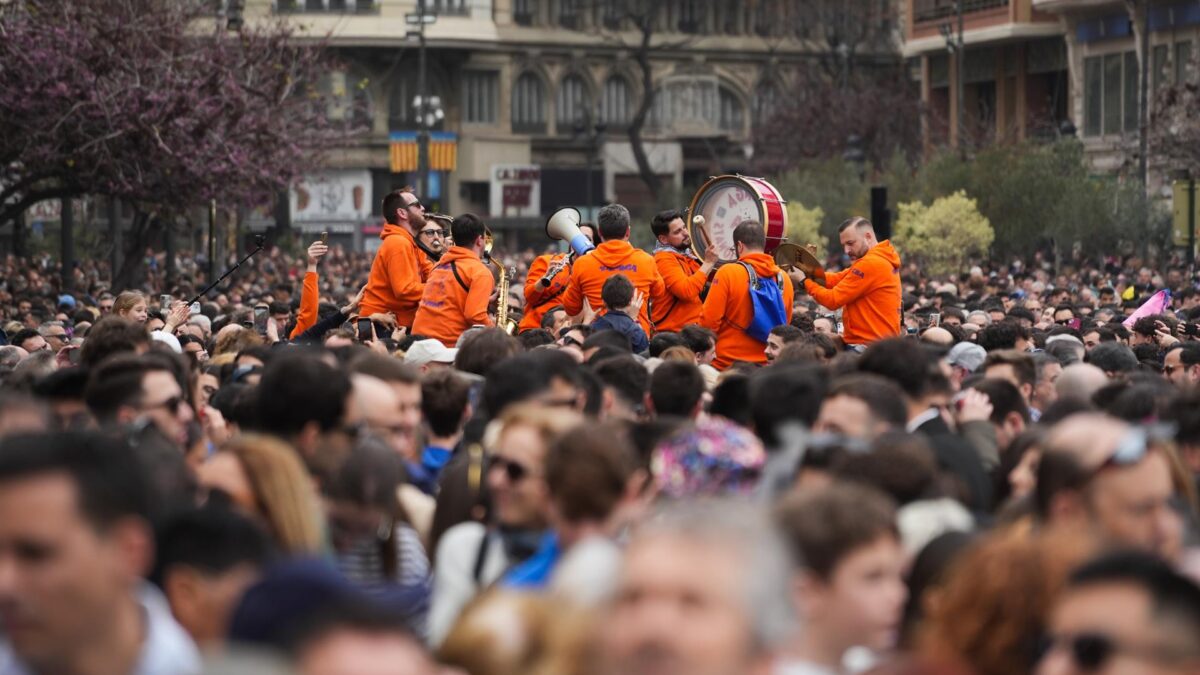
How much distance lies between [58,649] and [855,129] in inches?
2549

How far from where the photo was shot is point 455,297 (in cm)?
1484

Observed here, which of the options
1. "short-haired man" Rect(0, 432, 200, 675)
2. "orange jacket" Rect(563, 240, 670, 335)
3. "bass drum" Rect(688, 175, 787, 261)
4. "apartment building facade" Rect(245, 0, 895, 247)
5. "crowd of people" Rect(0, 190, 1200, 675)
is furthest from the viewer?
"apartment building facade" Rect(245, 0, 895, 247)

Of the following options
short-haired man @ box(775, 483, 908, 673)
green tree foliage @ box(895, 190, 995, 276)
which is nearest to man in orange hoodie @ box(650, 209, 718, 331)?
short-haired man @ box(775, 483, 908, 673)

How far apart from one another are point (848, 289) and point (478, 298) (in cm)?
267

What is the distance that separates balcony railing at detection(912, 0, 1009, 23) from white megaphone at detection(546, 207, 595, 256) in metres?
47.6

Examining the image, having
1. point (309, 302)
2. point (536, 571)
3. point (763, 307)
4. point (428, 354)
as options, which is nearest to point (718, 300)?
point (763, 307)

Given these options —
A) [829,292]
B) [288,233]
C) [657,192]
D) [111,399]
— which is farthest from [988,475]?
[657,192]

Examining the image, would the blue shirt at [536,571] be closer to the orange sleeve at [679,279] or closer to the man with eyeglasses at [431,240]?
the orange sleeve at [679,279]

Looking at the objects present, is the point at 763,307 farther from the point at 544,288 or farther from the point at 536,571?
the point at 536,571

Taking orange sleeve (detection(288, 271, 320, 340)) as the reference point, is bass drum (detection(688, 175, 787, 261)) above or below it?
above

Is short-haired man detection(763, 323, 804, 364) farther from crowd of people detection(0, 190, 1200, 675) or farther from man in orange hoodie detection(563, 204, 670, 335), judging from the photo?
crowd of people detection(0, 190, 1200, 675)

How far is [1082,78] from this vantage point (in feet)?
199

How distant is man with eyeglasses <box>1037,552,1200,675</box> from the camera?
442 centimetres

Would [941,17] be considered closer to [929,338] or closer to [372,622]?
[929,338]
